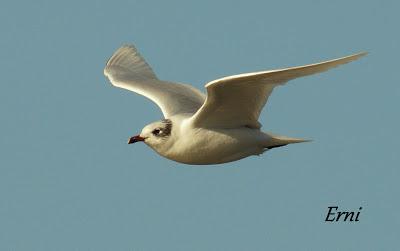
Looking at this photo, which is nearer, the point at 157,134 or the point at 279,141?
the point at 157,134

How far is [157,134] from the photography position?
12.4 meters

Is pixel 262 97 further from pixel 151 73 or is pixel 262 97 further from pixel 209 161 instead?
pixel 151 73

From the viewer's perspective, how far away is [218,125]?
40.0 feet

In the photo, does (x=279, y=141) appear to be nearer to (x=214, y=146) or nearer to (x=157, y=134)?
(x=214, y=146)

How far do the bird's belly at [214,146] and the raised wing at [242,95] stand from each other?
108 mm

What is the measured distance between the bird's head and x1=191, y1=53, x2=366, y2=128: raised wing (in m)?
0.46

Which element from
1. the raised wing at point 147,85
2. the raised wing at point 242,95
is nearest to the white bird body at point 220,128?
the raised wing at point 242,95

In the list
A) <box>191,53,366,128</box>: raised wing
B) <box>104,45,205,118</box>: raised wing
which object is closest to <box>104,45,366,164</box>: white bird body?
<box>191,53,366,128</box>: raised wing

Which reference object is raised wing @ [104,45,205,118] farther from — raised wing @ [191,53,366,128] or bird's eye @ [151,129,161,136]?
raised wing @ [191,53,366,128]

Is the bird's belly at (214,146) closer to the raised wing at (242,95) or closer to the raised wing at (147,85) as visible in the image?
the raised wing at (242,95)

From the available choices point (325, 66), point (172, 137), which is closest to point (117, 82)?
point (172, 137)

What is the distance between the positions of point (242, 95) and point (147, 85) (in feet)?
10.5

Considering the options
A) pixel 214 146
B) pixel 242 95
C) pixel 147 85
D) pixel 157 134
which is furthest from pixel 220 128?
pixel 147 85

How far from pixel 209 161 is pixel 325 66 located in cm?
271
